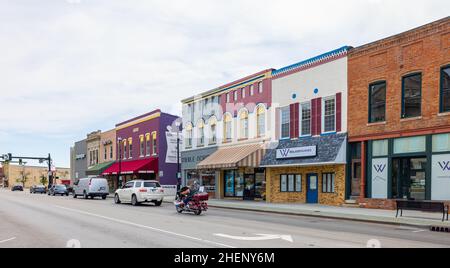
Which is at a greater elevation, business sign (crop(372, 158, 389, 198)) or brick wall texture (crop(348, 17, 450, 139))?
brick wall texture (crop(348, 17, 450, 139))

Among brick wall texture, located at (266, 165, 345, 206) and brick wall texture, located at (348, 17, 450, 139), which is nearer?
brick wall texture, located at (348, 17, 450, 139)

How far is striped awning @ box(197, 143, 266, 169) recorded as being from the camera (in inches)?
1267

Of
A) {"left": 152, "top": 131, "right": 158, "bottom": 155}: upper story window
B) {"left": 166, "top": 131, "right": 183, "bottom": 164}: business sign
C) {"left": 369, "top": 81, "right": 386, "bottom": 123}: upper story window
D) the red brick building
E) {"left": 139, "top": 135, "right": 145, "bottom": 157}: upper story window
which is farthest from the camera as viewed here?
{"left": 139, "top": 135, "right": 145, "bottom": 157}: upper story window

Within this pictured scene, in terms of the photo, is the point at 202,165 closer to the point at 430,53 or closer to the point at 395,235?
the point at 430,53

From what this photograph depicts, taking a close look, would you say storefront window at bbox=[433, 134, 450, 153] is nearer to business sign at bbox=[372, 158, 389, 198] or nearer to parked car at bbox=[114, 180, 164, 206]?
business sign at bbox=[372, 158, 389, 198]

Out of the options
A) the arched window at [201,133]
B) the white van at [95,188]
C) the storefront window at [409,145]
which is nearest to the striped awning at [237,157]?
the arched window at [201,133]

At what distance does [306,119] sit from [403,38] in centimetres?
816

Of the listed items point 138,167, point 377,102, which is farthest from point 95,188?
point 377,102

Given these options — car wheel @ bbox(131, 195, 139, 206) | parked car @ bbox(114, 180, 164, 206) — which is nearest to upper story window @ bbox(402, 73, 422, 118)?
parked car @ bbox(114, 180, 164, 206)

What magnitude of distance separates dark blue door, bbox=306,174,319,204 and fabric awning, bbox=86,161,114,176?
110 feet

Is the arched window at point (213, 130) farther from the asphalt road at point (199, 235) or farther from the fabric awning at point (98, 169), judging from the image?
the fabric awning at point (98, 169)

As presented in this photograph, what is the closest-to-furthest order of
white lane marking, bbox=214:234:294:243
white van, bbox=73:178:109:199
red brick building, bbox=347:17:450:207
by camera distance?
white lane marking, bbox=214:234:294:243 → red brick building, bbox=347:17:450:207 → white van, bbox=73:178:109:199

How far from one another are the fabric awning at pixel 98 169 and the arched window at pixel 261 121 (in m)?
28.5

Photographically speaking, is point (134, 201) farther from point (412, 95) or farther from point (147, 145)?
point (147, 145)
